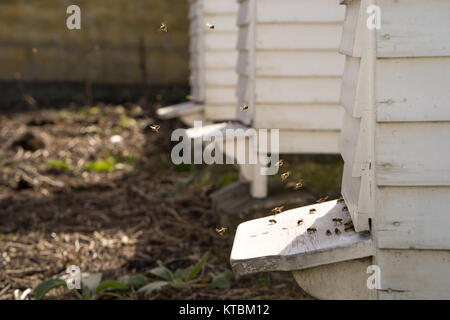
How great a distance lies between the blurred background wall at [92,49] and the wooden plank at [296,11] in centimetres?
663

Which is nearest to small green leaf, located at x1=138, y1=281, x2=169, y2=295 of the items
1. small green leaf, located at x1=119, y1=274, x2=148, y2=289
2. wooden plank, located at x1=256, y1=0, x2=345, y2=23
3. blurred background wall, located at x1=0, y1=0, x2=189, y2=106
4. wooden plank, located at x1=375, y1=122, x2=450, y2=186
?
small green leaf, located at x1=119, y1=274, x2=148, y2=289

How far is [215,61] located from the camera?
23.2ft

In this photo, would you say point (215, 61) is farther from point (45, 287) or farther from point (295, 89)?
point (45, 287)

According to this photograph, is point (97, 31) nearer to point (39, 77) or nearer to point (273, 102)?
point (39, 77)

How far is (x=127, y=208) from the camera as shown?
18.4 ft

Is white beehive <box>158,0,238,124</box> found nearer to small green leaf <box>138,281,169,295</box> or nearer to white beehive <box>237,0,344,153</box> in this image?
white beehive <box>237,0,344,153</box>

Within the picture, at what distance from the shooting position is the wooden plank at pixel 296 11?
4.55 metres

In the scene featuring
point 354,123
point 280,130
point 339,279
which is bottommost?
point 339,279

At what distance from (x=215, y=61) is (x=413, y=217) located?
4.96m

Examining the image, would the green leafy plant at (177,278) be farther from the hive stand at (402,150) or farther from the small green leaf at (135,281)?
the hive stand at (402,150)

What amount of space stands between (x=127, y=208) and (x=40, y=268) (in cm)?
150

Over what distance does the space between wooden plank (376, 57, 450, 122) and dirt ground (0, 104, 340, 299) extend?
1621 millimetres

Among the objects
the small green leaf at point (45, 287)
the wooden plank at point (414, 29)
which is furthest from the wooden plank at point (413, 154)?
the small green leaf at point (45, 287)

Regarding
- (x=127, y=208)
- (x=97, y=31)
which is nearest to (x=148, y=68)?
(x=97, y=31)
